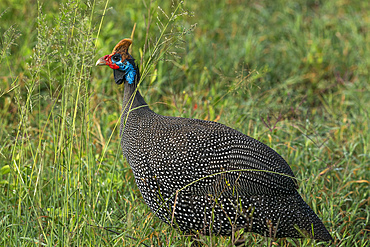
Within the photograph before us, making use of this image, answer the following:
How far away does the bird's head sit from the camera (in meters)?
3.10

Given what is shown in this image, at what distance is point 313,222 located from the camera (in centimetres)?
286

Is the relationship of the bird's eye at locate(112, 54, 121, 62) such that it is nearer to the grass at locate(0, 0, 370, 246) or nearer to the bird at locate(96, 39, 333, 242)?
the grass at locate(0, 0, 370, 246)

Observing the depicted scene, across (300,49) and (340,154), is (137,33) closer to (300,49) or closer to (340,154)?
(300,49)

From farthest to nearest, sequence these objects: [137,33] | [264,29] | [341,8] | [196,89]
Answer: [341,8] < [264,29] < [137,33] < [196,89]

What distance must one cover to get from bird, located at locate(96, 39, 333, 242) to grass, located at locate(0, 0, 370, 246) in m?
0.18

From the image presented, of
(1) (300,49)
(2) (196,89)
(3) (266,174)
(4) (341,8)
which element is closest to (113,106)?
(2) (196,89)

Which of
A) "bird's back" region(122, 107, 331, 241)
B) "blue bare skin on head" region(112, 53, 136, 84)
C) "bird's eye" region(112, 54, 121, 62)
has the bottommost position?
"bird's back" region(122, 107, 331, 241)

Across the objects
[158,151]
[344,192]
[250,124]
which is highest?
[158,151]

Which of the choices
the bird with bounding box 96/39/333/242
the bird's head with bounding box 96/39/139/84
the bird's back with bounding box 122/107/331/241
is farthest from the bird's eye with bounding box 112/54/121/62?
the bird's back with bounding box 122/107/331/241

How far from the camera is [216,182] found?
2.74 m

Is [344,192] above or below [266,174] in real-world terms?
below

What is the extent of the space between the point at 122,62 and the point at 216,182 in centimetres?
104

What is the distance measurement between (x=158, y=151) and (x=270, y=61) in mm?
3437

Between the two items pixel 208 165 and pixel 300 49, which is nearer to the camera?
pixel 208 165
